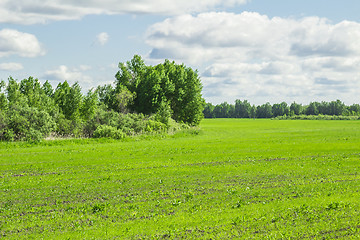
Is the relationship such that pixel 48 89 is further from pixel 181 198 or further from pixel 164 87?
pixel 181 198

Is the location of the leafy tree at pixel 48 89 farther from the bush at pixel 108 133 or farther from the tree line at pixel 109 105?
the bush at pixel 108 133

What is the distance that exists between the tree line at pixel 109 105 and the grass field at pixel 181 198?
675 inches

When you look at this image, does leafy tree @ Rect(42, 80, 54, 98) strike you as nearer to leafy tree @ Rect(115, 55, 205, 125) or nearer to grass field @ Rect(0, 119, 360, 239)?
leafy tree @ Rect(115, 55, 205, 125)

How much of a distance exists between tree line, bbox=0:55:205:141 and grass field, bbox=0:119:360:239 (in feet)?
56.2

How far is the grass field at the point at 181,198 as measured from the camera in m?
12.7

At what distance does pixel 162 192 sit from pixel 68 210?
4687 mm

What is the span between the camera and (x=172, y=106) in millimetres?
80000

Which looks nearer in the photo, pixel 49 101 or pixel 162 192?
pixel 162 192

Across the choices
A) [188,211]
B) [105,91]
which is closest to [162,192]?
[188,211]

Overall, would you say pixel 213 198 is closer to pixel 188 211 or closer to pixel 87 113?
pixel 188 211

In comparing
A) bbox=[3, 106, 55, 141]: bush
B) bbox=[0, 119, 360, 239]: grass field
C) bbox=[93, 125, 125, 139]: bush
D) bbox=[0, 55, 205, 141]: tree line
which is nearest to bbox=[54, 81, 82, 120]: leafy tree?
bbox=[0, 55, 205, 141]: tree line

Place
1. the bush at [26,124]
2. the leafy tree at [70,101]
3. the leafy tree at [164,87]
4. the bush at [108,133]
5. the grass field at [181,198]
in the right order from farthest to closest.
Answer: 1. the leafy tree at [164,87]
2. the leafy tree at [70,101]
3. the bush at [108,133]
4. the bush at [26,124]
5. the grass field at [181,198]

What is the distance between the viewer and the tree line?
47031 mm

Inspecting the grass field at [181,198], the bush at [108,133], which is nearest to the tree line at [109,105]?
the bush at [108,133]
